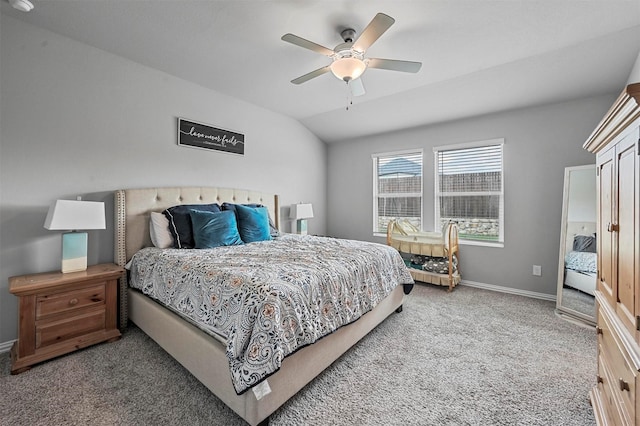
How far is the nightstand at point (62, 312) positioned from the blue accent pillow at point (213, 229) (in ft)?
2.32

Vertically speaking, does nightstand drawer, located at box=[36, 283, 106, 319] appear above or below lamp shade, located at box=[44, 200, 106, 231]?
below

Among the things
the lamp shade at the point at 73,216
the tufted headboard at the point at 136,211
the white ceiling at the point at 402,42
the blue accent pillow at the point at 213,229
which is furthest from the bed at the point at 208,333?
the white ceiling at the point at 402,42

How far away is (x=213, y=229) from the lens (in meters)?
2.72

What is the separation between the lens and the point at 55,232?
235cm

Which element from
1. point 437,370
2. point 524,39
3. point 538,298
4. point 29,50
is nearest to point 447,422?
point 437,370

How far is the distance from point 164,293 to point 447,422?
2042 mm

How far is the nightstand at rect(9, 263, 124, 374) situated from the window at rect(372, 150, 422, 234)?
3791 mm

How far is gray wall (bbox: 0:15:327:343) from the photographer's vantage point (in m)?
2.16

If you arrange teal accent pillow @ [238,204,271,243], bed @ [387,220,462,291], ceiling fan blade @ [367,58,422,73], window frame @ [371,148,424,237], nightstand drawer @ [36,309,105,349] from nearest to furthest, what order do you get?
nightstand drawer @ [36,309,105,349], ceiling fan blade @ [367,58,422,73], teal accent pillow @ [238,204,271,243], bed @ [387,220,462,291], window frame @ [371,148,424,237]

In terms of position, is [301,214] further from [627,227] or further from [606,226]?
[627,227]

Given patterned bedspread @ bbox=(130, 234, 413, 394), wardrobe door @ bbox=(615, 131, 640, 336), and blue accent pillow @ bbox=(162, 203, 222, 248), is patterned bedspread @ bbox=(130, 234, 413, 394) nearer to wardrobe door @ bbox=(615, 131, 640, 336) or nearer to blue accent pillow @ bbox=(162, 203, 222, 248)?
blue accent pillow @ bbox=(162, 203, 222, 248)

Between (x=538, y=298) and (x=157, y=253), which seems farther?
(x=538, y=298)

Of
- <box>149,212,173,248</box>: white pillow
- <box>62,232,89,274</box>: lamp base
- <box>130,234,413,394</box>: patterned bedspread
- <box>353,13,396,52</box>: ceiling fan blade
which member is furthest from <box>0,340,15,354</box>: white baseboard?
<box>353,13,396,52</box>: ceiling fan blade

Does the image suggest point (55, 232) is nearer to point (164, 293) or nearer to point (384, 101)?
point (164, 293)
